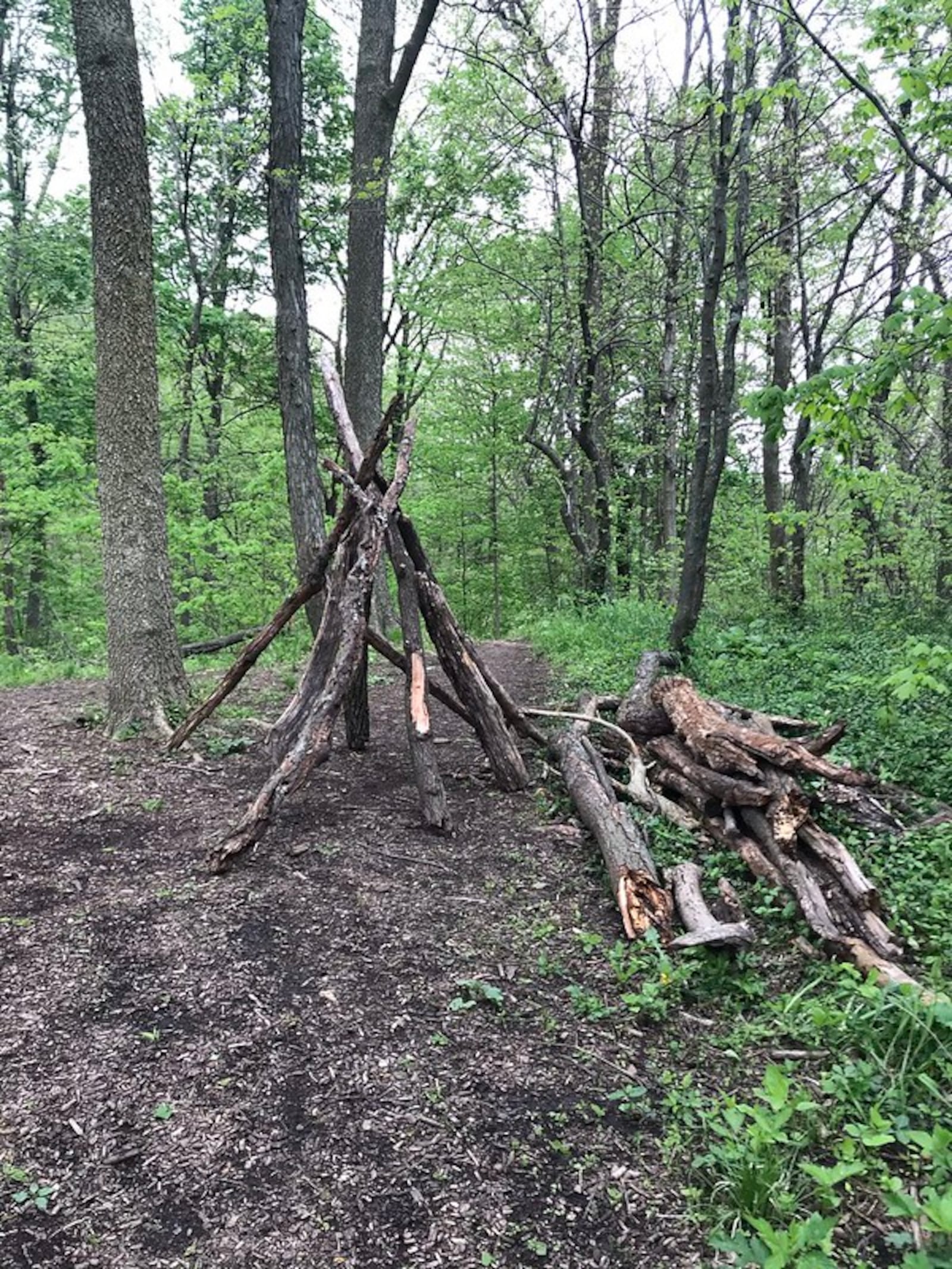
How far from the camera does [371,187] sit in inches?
304

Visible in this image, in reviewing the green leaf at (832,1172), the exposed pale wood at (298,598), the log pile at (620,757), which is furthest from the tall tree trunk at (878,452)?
the green leaf at (832,1172)

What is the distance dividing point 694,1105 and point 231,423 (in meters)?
16.2

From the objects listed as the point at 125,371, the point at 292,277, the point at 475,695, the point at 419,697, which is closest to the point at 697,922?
the point at 419,697

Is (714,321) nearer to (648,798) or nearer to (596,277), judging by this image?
(596,277)

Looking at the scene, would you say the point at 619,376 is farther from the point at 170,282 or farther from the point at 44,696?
the point at 44,696

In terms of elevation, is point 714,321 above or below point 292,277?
below

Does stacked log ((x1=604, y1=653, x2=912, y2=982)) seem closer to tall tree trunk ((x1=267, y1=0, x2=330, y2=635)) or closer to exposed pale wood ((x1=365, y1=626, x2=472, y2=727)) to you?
exposed pale wood ((x1=365, y1=626, x2=472, y2=727))

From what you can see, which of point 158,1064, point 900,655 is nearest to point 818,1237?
point 158,1064

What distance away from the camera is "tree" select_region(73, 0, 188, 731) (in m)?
5.62

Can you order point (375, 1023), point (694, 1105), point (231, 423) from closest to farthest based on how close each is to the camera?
point (694, 1105), point (375, 1023), point (231, 423)

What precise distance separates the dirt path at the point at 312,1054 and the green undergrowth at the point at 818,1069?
0.16m

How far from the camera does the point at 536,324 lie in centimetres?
1305

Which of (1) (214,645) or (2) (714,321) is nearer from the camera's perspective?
(2) (714,321)

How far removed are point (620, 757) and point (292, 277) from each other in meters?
5.95
